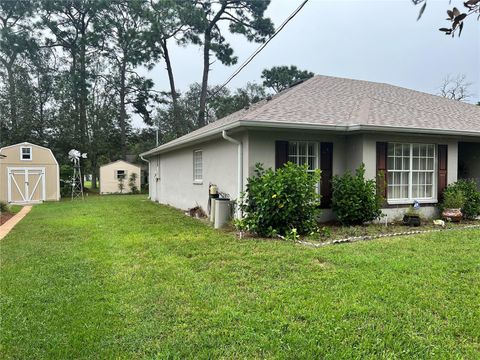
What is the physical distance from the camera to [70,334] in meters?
3.00

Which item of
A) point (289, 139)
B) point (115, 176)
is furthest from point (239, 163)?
point (115, 176)

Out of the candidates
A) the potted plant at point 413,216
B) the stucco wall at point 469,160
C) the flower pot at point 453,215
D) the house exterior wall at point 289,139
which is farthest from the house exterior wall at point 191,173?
the stucco wall at point 469,160

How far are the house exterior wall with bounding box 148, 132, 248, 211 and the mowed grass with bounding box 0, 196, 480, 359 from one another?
272 cm

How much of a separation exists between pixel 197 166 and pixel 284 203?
213 inches

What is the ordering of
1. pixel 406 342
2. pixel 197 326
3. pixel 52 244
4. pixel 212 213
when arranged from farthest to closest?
pixel 212 213
pixel 52 244
pixel 197 326
pixel 406 342

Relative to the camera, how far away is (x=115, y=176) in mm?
25922

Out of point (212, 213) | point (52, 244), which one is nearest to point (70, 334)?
point (52, 244)

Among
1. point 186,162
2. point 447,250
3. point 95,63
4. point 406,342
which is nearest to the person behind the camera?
point 406,342

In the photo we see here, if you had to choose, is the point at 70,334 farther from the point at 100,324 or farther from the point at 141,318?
the point at 141,318

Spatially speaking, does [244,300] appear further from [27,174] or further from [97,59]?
[97,59]

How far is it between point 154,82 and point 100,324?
31.1 meters

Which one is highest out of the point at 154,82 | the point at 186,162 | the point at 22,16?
the point at 22,16

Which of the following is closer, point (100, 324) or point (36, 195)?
point (100, 324)

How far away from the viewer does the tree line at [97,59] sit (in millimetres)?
26688
